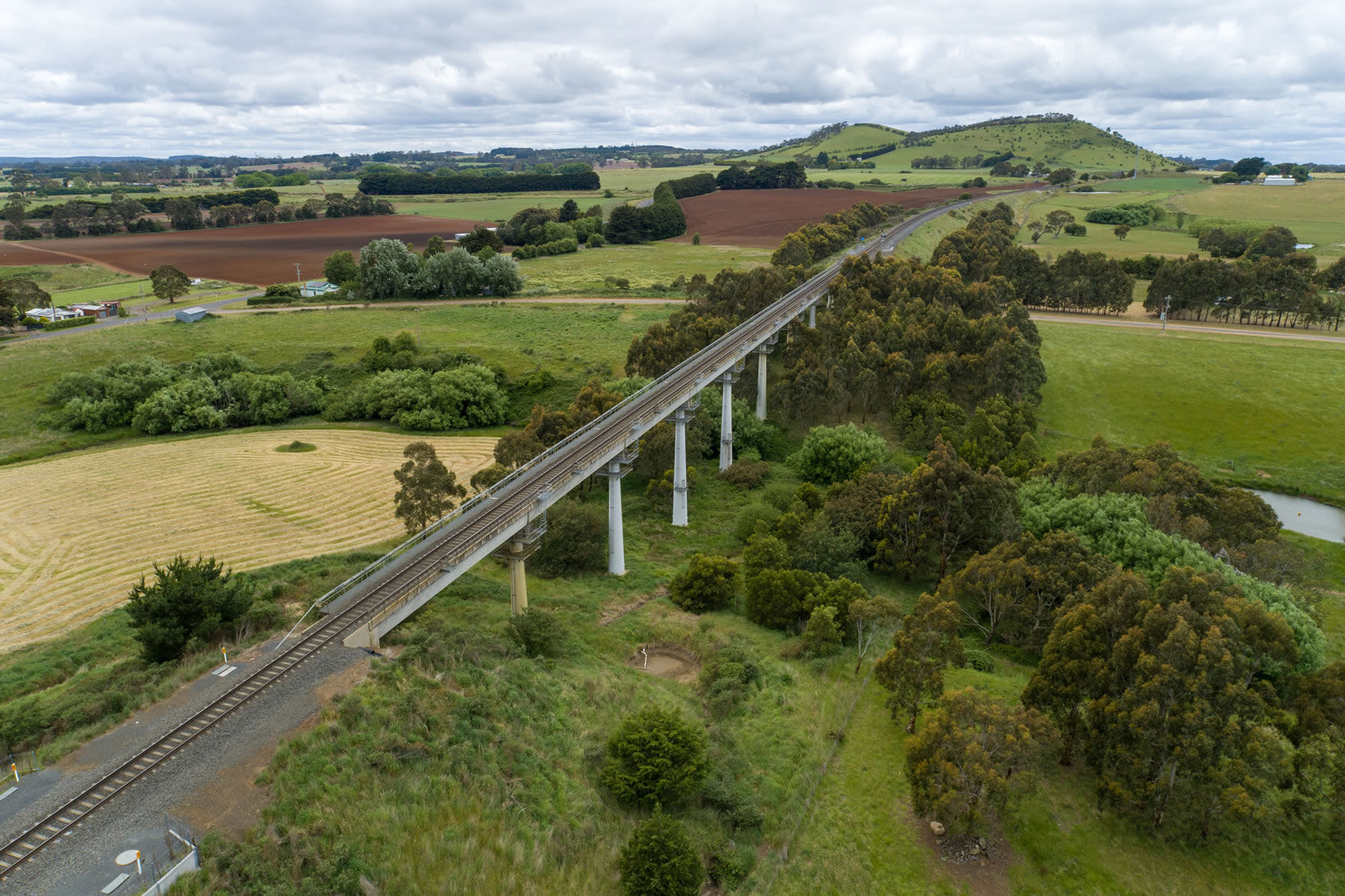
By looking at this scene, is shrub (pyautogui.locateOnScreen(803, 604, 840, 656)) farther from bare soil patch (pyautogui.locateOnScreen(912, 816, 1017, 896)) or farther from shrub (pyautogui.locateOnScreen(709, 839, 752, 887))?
shrub (pyautogui.locateOnScreen(709, 839, 752, 887))

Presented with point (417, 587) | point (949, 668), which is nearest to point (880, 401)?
point (949, 668)

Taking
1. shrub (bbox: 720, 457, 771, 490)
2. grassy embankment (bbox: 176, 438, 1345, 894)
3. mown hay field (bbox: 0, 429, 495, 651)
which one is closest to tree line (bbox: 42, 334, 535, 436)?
mown hay field (bbox: 0, 429, 495, 651)

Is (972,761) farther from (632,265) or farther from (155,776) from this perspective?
(632,265)

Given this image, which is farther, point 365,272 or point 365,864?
point 365,272

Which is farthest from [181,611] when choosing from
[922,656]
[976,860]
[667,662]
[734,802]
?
[976,860]

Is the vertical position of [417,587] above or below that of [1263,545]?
above

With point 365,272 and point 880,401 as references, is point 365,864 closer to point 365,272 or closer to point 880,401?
point 880,401

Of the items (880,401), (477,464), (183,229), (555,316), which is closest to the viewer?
(477,464)
